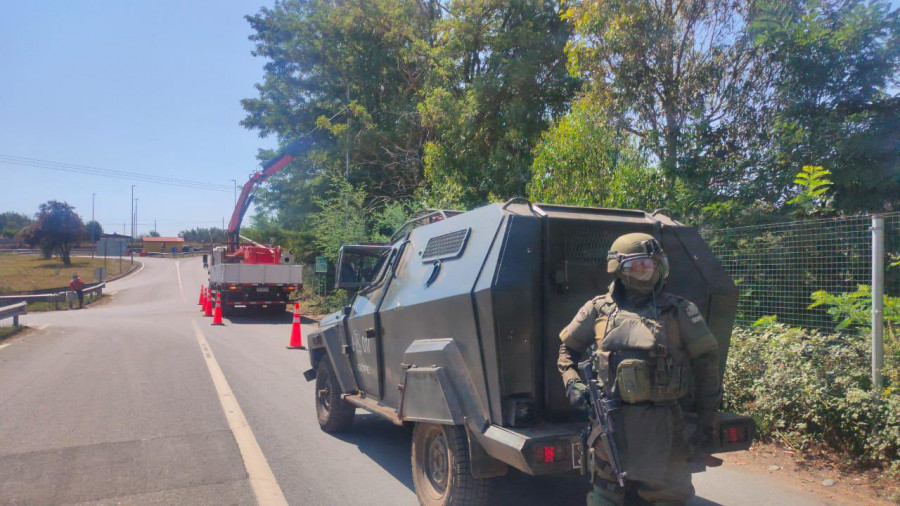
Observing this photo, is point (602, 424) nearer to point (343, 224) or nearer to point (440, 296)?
point (440, 296)

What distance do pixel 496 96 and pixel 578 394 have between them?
14726mm

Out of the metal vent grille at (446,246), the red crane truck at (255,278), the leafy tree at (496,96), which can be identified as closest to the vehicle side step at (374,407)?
the metal vent grille at (446,246)

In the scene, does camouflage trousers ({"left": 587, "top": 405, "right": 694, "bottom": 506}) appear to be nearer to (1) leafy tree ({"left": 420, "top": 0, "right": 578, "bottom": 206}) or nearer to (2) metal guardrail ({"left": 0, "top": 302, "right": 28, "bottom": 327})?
(1) leafy tree ({"left": 420, "top": 0, "right": 578, "bottom": 206})

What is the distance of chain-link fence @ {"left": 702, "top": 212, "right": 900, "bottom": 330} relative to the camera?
601 centimetres

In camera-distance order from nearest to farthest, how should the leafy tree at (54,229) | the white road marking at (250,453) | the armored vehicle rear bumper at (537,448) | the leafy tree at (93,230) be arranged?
the armored vehicle rear bumper at (537,448)
the white road marking at (250,453)
the leafy tree at (54,229)
the leafy tree at (93,230)

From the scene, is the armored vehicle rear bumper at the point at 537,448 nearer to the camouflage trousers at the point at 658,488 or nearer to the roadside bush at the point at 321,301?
the camouflage trousers at the point at 658,488

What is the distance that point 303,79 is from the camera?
2898 centimetres

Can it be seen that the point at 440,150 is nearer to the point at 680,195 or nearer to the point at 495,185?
the point at 495,185

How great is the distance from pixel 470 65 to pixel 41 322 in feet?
51.0

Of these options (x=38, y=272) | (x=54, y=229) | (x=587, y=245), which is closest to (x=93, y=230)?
(x=54, y=229)

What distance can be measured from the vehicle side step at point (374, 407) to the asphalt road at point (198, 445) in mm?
508

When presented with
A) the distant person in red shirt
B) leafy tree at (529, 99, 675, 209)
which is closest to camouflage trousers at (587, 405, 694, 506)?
leafy tree at (529, 99, 675, 209)

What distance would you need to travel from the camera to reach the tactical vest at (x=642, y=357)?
3.00 meters

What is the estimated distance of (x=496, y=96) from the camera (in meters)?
17.0
